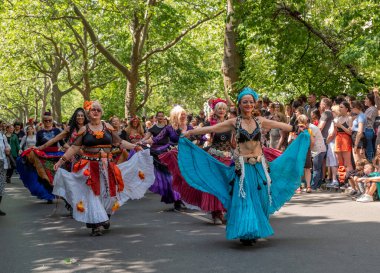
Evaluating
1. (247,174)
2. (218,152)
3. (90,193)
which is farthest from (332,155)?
(247,174)

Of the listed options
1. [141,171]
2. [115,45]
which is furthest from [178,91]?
[141,171]

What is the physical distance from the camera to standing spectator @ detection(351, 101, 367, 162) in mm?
13852

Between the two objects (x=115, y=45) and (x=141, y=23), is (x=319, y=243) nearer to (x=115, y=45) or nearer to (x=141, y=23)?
(x=141, y=23)

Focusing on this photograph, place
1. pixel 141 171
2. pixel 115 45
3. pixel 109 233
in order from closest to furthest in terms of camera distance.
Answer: pixel 109 233, pixel 141 171, pixel 115 45

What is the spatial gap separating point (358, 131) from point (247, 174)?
6087 mm

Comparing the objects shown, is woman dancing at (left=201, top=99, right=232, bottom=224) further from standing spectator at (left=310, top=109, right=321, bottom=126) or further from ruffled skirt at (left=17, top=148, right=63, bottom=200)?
standing spectator at (left=310, top=109, right=321, bottom=126)

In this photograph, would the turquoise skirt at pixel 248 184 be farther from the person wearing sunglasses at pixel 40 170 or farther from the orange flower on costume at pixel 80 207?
the person wearing sunglasses at pixel 40 170

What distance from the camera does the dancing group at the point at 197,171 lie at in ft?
27.6

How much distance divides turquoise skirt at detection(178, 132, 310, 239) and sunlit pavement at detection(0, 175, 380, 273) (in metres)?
0.30

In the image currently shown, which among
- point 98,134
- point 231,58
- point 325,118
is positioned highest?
point 231,58

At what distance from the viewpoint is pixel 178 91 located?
135ft

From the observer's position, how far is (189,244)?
Result: 28.3 feet

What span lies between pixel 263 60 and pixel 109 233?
13644 mm

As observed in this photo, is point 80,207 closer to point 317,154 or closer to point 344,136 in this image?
point 344,136
